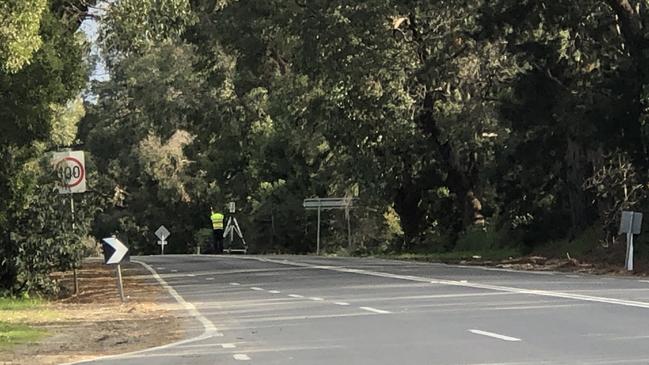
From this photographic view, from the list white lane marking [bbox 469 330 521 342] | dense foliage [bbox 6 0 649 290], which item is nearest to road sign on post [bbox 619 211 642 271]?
dense foliage [bbox 6 0 649 290]

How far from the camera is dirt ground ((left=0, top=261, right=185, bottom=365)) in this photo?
14258mm

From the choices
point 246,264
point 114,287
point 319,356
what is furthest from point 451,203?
point 319,356

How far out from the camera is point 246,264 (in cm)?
3756

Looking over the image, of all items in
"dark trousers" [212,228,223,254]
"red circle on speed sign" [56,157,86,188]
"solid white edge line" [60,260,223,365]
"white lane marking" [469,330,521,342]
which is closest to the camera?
"white lane marking" [469,330,521,342]

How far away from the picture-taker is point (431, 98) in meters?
41.8

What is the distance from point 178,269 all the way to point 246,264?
8.36 ft

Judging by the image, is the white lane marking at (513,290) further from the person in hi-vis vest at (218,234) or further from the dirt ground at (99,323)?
the person in hi-vis vest at (218,234)

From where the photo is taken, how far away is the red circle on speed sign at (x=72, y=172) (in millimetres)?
24312

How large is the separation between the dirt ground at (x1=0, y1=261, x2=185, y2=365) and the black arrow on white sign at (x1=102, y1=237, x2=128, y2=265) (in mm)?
968

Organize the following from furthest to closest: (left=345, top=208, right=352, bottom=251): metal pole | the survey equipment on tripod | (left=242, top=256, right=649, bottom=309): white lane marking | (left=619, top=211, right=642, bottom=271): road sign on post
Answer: the survey equipment on tripod → (left=345, top=208, right=352, bottom=251): metal pole → (left=619, top=211, right=642, bottom=271): road sign on post → (left=242, top=256, right=649, bottom=309): white lane marking

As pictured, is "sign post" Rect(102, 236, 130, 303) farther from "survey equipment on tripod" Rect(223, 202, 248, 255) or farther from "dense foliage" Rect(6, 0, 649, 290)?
"survey equipment on tripod" Rect(223, 202, 248, 255)

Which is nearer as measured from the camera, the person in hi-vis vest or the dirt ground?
the dirt ground

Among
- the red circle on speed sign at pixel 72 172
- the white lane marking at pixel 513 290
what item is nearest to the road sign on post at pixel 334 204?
the white lane marking at pixel 513 290

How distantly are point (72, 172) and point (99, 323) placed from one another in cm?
667
